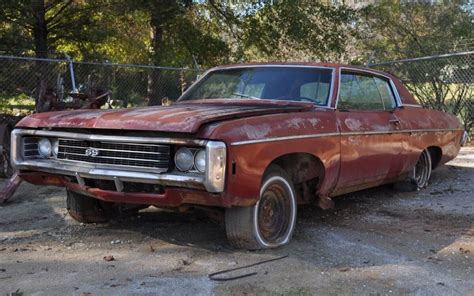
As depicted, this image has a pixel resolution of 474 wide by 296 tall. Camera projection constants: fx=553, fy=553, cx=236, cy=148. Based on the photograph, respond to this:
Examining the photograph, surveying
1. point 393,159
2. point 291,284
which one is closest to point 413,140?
point 393,159

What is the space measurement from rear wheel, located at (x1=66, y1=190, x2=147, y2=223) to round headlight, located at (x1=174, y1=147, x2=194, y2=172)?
130cm

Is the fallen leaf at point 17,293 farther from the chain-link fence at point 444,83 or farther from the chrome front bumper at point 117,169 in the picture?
the chain-link fence at point 444,83

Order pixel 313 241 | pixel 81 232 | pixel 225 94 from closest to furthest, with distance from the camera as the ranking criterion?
pixel 313 241 → pixel 81 232 → pixel 225 94

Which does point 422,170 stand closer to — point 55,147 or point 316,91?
point 316,91

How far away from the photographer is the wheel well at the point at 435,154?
7387 millimetres

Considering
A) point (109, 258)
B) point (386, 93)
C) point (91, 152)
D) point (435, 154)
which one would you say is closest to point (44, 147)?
point (91, 152)

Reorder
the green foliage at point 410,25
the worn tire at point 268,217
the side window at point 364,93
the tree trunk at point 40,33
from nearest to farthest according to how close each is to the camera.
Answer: the worn tire at point 268,217 < the side window at point 364,93 < the tree trunk at point 40,33 < the green foliage at point 410,25

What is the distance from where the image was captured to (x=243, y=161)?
4.02 m

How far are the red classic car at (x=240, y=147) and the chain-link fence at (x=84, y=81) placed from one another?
5.53 m

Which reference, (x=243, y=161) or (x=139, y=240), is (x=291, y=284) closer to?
(x=243, y=161)

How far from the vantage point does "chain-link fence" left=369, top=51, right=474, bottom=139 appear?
12297mm

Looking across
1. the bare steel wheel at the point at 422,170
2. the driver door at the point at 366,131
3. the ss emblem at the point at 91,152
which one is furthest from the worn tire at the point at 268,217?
the bare steel wheel at the point at 422,170

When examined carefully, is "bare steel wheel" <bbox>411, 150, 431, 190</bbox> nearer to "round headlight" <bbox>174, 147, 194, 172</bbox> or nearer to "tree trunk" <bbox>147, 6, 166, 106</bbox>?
"round headlight" <bbox>174, 147, 194, 172</bbox>

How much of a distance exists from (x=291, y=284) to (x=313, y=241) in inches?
43.7
